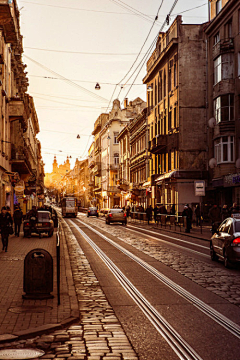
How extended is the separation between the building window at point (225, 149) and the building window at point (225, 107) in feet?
4.78

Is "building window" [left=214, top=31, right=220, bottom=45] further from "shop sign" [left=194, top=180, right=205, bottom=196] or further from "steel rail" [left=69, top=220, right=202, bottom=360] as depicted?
"steel rail" [left=69, top=220, right=202, bottom=360]

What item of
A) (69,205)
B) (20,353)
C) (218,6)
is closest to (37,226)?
(20,353)

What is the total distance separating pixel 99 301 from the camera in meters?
9.49

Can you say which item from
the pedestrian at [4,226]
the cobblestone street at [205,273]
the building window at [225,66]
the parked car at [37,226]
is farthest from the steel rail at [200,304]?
the building window at [225,66]

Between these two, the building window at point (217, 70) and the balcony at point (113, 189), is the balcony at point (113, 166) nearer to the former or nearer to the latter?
the balcony at point (113, 189)

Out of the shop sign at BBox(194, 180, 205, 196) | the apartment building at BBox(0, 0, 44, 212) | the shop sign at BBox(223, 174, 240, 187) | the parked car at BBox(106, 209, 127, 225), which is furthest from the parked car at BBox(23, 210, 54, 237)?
the parked car at BBox(106, 209, 127, 225)

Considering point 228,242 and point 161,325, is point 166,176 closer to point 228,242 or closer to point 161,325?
point 228,242

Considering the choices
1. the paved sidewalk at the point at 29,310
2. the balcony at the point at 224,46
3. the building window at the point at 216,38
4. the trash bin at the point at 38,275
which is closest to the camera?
the paved sidewalk at the point at 29,310

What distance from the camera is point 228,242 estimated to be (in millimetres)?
14141

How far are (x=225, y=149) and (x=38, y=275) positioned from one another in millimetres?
29253

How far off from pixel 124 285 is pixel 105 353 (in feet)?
17.7

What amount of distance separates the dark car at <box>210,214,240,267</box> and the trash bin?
6.32 metres

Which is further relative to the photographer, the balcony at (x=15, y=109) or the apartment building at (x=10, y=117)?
the balcony at (x=15, y=109)

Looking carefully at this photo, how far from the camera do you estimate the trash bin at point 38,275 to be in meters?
9.08
